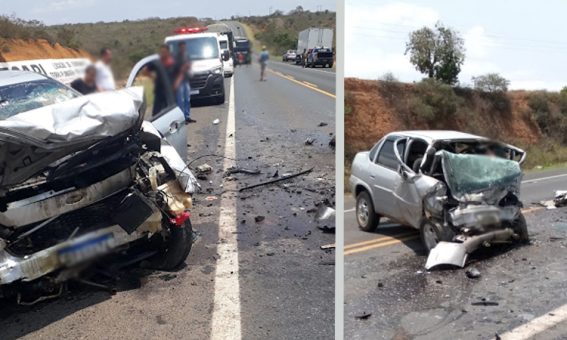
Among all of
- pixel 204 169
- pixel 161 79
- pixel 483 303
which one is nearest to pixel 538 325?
pixel 483 303

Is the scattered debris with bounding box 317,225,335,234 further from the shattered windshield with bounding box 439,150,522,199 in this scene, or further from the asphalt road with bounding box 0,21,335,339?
the shattered windshield with bounding box 439,150,522,199

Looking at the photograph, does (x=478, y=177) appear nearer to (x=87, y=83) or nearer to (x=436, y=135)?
(x=436, y=135)

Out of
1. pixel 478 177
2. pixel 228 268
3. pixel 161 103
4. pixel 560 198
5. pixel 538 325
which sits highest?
pixel 161 103

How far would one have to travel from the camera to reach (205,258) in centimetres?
172

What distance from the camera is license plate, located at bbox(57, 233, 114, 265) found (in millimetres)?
1451

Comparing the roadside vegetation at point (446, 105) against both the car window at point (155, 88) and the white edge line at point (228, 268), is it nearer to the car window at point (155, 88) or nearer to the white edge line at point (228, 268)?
the white edge line at point (228, 268)

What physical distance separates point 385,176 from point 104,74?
930mm

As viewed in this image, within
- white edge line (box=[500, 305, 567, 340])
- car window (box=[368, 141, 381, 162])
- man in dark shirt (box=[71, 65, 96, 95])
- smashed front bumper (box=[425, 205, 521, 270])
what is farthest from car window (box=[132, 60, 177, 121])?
white edge line (box=[500, 305, 567, 340])

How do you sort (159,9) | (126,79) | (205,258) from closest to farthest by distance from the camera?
(126,79), (159,9), (205,258)

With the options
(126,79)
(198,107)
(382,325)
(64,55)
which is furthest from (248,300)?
(64,55)

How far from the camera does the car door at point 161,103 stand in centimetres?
151

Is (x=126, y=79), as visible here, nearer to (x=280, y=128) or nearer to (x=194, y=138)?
(x=194, y=138)

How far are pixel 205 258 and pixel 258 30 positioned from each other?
0.72 m

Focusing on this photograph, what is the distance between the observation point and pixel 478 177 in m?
1.80
